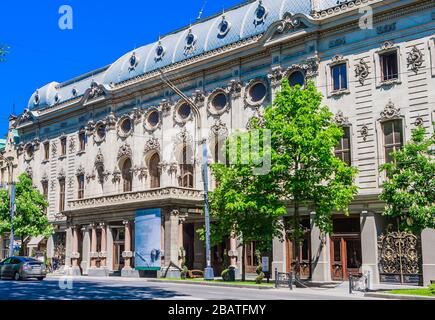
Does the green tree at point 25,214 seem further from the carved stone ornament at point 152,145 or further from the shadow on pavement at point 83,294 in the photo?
the shadow on pavement at point 83,294

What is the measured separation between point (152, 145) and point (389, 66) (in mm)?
21089

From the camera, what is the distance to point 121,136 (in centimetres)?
5078

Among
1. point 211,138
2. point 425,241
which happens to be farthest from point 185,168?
point 425,241

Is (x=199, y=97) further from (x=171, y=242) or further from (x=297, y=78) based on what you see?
(x=171, y=242)

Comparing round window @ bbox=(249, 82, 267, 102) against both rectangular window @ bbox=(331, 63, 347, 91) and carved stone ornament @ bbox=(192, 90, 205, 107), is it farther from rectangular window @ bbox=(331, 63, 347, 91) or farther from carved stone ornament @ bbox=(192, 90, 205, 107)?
rectangular window @ bbox=(331, 63, 347, 91)

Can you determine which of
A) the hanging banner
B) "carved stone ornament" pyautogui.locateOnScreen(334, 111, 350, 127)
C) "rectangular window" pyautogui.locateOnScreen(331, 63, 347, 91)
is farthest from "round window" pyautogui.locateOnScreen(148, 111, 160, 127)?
"carved stone ornament" pyautogui.locateOnScreen(334, 111, 350, 127)

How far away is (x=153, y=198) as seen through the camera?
4122 cm

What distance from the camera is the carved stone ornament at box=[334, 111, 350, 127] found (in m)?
35.6

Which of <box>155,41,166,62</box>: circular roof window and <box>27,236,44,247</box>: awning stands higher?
<box>155,41,166,62</box>: circular roof window

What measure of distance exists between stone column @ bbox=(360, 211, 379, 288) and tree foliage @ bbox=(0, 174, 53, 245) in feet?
103

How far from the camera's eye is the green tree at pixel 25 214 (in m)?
51.8

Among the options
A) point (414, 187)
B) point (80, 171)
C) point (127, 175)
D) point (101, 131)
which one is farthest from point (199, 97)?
point (414, 187)

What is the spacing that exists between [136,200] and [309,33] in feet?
57.5
